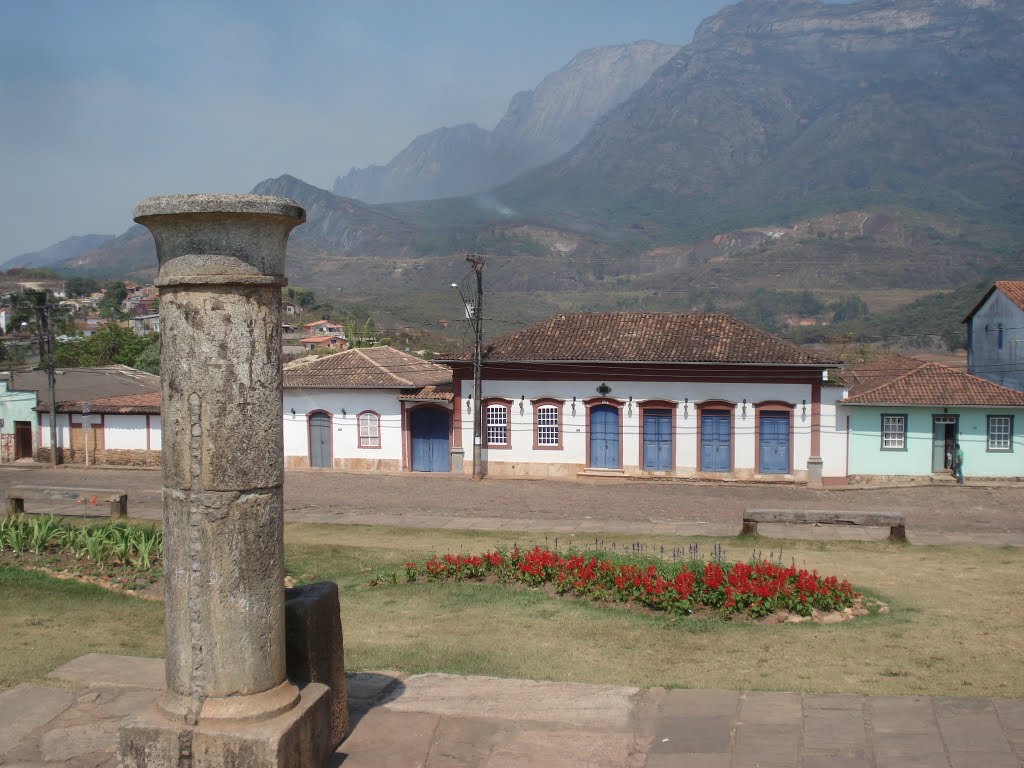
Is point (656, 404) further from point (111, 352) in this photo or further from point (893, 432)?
point (111, 352)

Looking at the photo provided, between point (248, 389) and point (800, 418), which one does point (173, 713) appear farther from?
point (800, 418)

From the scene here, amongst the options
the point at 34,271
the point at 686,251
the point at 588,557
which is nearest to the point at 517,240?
the point at 686,251

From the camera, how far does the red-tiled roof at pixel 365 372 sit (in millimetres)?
28406

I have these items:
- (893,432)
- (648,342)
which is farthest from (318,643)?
(893,432)

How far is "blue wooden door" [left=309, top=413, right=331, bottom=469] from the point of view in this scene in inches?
1134

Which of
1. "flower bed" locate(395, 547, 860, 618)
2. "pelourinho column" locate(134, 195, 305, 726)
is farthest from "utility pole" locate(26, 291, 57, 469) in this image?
"pelourinho column" locate(134, 195, 305, 726)

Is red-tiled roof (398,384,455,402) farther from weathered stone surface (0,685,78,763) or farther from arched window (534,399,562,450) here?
weathered stone surface (0,685,78,763)

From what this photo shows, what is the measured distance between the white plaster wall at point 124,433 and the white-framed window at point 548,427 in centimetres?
1265

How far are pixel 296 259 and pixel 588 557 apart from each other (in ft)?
607

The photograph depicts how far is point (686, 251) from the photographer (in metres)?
190

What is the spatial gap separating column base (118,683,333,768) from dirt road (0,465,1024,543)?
14.1 meters

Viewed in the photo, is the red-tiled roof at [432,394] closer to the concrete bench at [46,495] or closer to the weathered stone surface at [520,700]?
the concrete bench at [46,495]

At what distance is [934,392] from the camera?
25.5 m

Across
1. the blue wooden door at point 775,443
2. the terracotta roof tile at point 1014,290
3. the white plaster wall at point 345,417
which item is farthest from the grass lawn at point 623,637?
the terracotta roof tile at point 1014,290
